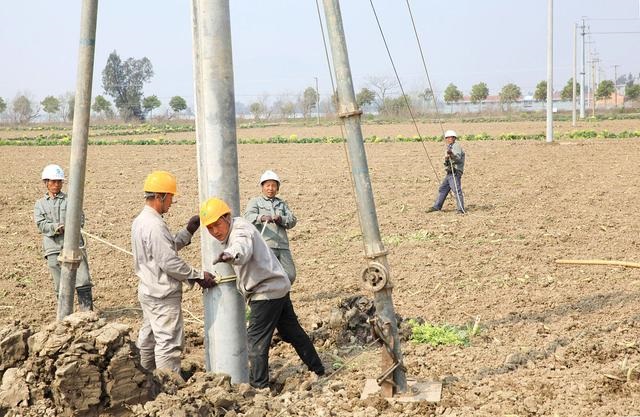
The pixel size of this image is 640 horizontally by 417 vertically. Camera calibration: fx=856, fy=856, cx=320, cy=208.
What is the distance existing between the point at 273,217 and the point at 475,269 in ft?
12.5

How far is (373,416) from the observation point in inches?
242

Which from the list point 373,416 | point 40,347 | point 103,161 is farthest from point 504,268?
point 103,161

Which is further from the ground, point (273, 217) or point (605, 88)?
point (605, 88)

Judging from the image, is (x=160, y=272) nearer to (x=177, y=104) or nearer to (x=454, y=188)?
(x=454, y=188)

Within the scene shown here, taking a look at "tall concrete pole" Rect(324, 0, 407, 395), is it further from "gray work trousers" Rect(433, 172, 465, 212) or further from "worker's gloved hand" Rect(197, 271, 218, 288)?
"gray work trousers" Rect(433, 172, 465, 212)

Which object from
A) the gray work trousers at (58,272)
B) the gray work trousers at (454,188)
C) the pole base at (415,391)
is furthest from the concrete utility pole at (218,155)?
the gray work trousers at (454,188)

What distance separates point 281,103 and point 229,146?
337 ft

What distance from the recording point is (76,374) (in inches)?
225

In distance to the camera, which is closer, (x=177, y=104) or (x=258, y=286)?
(x=258, y=286)

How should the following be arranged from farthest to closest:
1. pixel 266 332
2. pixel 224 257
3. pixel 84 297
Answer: pixel 84 297 → pixel 266 332 → pixel 224 257

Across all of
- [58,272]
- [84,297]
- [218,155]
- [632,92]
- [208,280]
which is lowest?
[84,297]

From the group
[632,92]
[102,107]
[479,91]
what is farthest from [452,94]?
[102,107]

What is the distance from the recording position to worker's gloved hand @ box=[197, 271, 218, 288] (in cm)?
659

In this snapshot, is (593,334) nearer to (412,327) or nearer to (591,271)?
(412,327)
